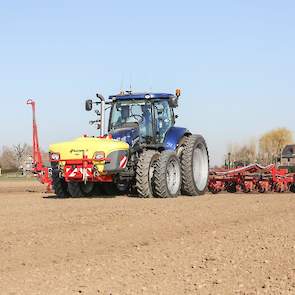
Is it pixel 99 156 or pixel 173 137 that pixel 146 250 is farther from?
pixel 173 137

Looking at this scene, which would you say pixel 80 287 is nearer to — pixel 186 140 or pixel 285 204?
pixel 285 204

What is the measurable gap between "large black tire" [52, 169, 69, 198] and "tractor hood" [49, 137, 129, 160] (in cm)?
57

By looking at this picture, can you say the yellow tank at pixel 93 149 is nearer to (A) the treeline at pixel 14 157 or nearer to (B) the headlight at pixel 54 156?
(B) the headlight at pixel 54 156

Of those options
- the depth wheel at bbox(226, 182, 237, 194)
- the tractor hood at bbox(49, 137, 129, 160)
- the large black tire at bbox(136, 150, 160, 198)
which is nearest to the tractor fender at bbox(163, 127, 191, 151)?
the large black tire at bbox(136, 150, 160, 198)

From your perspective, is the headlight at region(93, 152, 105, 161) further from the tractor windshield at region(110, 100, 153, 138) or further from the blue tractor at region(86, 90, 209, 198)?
the tractor windshield at region(110, 100, 153, 138)

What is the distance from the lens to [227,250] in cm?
611

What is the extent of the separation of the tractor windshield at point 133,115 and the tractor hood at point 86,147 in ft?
3.27

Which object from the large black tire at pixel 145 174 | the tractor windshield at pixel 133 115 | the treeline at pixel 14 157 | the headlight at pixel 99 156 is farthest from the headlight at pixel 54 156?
the treeline at pixel 14 157

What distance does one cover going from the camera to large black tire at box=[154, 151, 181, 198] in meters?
11.9

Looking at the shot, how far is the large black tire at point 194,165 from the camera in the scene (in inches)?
517

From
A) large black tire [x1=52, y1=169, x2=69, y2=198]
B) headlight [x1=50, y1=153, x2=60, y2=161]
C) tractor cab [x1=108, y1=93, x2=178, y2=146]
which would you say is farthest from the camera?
tractor cab [x1=108, y1=93, x2=178, y2=146]

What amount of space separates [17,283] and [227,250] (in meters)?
2.19

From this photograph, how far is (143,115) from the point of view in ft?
43.0

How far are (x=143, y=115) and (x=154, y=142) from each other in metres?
0.64
